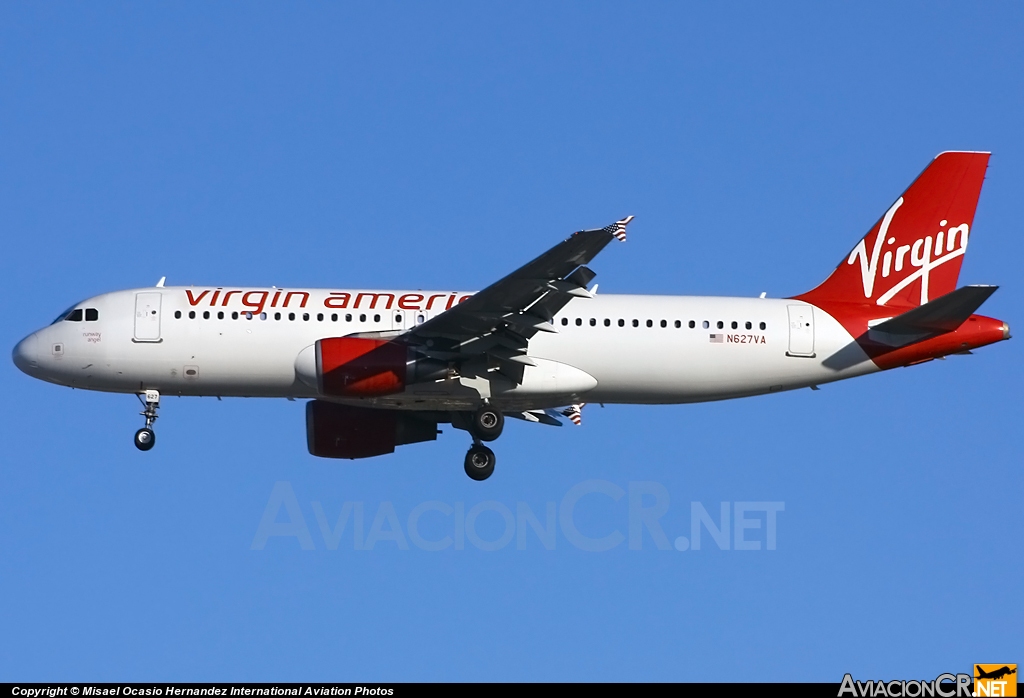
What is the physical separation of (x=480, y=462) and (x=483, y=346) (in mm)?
3871

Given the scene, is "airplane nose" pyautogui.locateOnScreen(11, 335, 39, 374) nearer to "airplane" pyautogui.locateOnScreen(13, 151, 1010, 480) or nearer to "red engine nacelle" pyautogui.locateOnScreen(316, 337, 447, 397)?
"airplane" pyautogui.locateOnScreen(13, 151, 1010, 480)

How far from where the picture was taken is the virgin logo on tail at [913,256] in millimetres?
44500

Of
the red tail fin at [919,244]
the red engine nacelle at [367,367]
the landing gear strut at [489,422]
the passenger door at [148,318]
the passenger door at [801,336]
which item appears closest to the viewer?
the red engine nacelle at [367,367]

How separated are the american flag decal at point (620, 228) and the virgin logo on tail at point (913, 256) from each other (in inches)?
448

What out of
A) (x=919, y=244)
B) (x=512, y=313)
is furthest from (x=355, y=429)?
(x=919, y=244)

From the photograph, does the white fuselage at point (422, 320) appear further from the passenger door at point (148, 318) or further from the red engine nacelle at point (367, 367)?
the red engine nacelle at point (367, 367)

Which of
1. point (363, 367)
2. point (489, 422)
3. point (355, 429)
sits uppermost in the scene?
point (363, 367)

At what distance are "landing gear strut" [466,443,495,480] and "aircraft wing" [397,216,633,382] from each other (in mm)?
2651

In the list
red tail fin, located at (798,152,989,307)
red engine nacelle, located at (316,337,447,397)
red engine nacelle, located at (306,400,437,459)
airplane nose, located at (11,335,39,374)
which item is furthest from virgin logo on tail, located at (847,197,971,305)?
airplane nose, located at (11,335,39,374)

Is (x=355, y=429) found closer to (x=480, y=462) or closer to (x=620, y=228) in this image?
(x=480, y=462)

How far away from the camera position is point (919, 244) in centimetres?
4475

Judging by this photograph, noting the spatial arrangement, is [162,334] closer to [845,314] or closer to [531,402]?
[531,402]

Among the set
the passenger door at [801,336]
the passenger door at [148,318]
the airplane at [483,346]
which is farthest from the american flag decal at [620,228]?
the passenger door at [148,318]

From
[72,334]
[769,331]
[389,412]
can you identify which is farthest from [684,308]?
[72,334]
